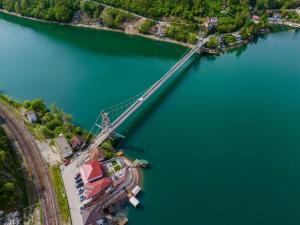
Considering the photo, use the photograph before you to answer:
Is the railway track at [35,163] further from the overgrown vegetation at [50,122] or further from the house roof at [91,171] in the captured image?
the house roof at [91,171]

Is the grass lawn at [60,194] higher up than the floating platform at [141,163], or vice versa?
the floating platform at [141,163]

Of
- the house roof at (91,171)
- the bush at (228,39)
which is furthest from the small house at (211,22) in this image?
the house roof at (91,171)

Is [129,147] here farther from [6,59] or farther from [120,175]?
[6,59]

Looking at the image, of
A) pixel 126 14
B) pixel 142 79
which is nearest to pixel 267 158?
pixel 142 79

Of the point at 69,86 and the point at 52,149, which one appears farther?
the point at 69,86

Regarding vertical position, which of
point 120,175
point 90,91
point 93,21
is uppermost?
point 93,21

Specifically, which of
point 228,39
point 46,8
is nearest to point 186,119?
point 228,39

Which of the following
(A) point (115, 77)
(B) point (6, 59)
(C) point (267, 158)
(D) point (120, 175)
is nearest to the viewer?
(D) point (120, 175)
